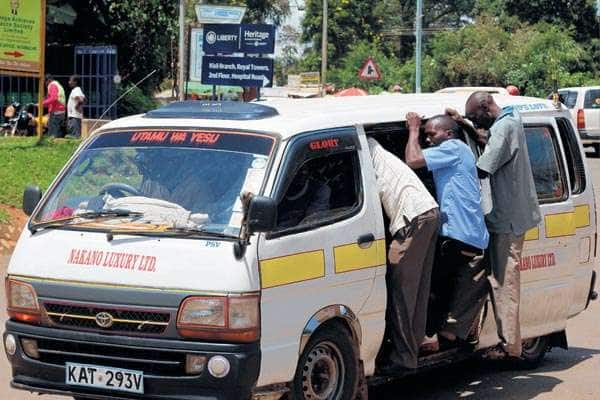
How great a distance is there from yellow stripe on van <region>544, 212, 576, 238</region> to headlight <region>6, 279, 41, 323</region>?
385cm

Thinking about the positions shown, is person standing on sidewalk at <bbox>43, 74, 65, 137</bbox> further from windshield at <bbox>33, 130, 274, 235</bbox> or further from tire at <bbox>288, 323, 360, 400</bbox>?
tire at <bbox>288, 323, 360, 400</bbox>

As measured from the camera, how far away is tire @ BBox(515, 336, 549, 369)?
895 centimetres

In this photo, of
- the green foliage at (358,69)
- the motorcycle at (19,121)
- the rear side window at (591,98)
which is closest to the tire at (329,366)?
the motorcycle at (19,121)

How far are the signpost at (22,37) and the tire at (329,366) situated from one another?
1185 cm

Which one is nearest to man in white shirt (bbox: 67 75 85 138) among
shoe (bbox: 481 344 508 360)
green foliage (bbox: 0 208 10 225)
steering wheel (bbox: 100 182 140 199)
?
green foliage (bbox: 0 208 10 225)

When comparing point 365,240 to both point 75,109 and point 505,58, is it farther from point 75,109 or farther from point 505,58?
point 505,58

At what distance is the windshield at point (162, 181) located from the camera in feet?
21.1

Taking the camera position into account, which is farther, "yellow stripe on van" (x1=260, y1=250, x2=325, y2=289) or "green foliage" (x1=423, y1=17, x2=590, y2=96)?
"green foliage" (x1=423, y1=17, x2=590, y2=96)

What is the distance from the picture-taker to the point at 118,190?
6836 mm

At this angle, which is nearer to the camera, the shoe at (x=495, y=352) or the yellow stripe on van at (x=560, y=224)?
the shoe at (x=495, y=352)

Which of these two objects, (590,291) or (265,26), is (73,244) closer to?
(590,291)

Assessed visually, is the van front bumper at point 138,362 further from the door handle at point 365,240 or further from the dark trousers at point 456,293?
the dark trousers at point 456,293

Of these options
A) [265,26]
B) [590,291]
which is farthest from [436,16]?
[590,291]

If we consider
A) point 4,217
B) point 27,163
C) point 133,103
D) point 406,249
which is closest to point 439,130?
point 406,249
